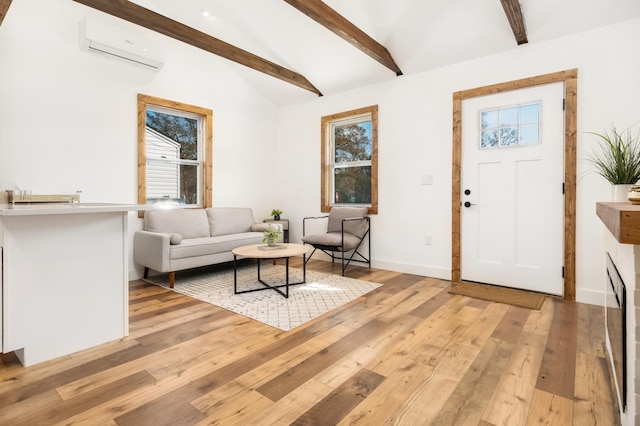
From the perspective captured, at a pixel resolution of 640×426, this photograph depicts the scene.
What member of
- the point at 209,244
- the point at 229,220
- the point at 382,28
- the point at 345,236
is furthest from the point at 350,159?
the point at 209,244

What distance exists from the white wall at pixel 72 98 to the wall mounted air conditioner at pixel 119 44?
0.16m

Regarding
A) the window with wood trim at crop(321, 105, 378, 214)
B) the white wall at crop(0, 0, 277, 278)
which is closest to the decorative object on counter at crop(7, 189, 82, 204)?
the white wall at crop(0, 0, 277, 278)

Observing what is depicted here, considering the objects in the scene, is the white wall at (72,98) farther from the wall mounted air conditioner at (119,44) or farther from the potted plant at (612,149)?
the potted plant at (612,149)

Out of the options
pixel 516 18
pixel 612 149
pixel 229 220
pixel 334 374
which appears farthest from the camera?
pixel 229 220

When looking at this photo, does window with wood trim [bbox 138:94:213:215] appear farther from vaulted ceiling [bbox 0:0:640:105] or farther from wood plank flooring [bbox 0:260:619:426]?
wood plank flooring [bbox 0:260:619:426]

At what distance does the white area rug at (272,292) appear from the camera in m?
2.77

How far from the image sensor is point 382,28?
3.62 metres

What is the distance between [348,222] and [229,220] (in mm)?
1677

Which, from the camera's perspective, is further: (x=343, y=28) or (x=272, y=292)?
(x=272, y=292)

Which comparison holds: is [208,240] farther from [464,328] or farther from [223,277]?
A: [464,328]

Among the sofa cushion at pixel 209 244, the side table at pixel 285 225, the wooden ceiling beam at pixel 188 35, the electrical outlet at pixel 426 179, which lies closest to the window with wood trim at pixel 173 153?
the sofa cushion at pixel 209 244

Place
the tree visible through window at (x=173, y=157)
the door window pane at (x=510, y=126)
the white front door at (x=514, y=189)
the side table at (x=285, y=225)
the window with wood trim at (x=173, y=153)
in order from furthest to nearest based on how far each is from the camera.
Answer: the side table at (x=285, y=225)
the tree visible through window at (x=173, y=157)
the window with wood trim at (x=173, y=153)
the door window pane at (x=510, y=126)
the white front door at (x=514, y=189)

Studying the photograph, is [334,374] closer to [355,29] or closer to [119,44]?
[355,29]

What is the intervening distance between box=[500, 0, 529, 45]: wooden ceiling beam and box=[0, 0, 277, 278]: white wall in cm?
369
